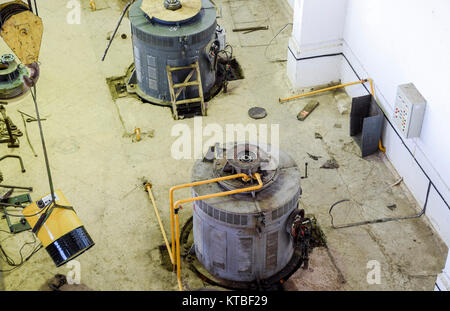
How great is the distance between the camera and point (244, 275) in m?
9.94

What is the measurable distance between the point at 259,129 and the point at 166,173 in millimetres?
2519

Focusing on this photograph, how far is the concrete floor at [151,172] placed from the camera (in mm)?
10414

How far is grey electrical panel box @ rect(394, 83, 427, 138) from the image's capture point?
10773mm

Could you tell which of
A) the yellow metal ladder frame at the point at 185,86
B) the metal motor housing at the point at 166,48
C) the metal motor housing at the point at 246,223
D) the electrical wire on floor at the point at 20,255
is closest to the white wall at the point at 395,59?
the metal motor housing at the point at 166,48

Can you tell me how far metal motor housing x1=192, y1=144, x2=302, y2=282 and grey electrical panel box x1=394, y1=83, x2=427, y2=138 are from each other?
103 inches

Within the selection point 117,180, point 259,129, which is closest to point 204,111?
point 259,129

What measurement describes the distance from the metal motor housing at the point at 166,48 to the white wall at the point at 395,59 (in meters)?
2.19

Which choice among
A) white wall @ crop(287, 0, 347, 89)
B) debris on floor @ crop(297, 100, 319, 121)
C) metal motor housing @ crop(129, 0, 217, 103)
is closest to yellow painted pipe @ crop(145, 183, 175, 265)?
metal motor housing @ crop(129, 0, 217, 103)

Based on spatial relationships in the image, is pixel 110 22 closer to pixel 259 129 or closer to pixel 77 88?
pixel 77 88

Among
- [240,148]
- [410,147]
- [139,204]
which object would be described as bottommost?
[139,204]

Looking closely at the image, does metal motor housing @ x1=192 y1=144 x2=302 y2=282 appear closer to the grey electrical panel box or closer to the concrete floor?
the concrete floor

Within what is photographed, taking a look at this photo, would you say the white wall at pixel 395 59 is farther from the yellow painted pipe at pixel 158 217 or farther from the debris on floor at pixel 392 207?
the yellow painted pipe at pixel 158 217

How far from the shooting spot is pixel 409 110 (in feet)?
35.5

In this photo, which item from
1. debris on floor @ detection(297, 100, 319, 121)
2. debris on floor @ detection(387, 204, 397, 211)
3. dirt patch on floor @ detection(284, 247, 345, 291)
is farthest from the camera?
debris on floor @ detection(297, 100, 319, 121)
